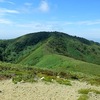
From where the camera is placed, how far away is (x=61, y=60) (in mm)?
175750

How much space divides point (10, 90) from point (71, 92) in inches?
337

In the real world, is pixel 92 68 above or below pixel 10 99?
below

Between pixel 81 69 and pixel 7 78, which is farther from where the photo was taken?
pixel 81 69

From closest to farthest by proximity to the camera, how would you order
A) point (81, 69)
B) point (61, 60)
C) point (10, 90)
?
point (10, 90)
point (81, 69)
point (61, 60)

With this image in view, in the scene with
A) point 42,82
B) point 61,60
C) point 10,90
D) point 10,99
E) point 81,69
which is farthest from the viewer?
point 61,60

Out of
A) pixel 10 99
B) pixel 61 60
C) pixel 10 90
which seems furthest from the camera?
pixel 61 60

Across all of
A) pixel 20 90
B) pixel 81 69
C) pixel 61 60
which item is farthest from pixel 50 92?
pixel 61 60

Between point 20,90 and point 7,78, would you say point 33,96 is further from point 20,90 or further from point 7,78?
point 7,78

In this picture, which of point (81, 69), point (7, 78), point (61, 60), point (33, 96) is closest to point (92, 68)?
point (81, 69)

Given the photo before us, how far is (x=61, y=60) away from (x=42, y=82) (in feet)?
436

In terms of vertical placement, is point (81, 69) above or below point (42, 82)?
below

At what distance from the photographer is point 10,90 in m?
36.2

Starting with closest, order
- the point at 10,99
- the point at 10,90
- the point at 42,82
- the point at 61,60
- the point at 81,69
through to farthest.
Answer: the point at 10,99 → the point at 10,90 → the point at 42,82 → the point at 81,69 → the point at 61,60

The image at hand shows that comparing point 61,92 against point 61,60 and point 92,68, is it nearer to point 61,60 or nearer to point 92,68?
point 92,68
